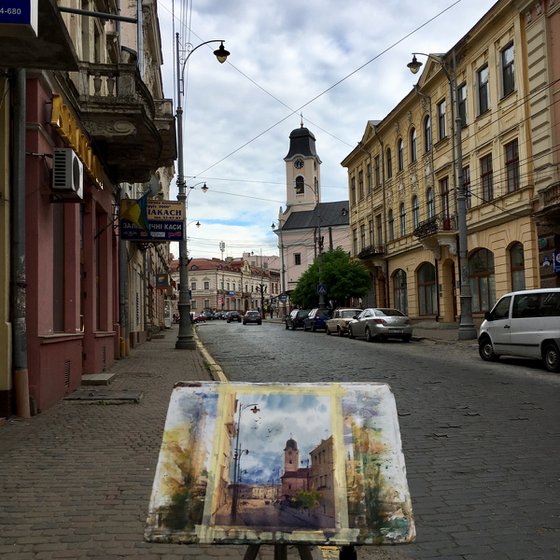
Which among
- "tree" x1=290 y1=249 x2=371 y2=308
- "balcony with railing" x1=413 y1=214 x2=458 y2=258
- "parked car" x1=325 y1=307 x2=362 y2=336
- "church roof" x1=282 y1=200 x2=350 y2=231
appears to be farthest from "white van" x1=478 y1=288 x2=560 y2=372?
"church roof" x1=282 y1=200 x2=350 y2=231

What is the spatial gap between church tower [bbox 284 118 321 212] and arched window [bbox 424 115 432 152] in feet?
192

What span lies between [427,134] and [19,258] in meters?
29.1

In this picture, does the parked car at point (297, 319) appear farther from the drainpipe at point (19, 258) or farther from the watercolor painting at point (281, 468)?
the watercolor painting at point (281, 468)

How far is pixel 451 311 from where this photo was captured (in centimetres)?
3114

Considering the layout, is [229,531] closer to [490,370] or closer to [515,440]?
[515,440]

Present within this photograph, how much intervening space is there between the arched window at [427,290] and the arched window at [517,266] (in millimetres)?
7907

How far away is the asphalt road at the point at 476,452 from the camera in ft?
13.0

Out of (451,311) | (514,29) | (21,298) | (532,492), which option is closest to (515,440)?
(532,492)

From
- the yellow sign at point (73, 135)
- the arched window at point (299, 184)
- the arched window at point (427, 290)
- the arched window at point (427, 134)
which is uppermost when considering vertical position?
the arched window at point (299, 184)

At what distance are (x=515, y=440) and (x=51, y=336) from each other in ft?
21.0

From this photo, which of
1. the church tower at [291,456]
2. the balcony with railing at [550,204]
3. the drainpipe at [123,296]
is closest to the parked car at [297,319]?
the balcony with railing at [550,204]

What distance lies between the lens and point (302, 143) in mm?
93812

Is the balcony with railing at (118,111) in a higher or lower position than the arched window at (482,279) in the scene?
higher

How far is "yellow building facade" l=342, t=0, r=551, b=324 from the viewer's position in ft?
77.7
